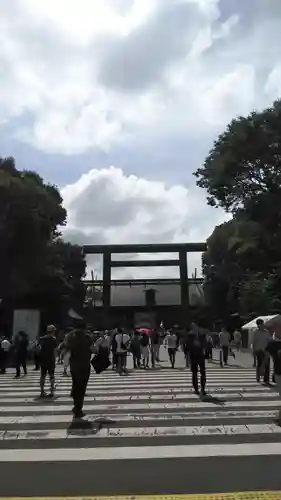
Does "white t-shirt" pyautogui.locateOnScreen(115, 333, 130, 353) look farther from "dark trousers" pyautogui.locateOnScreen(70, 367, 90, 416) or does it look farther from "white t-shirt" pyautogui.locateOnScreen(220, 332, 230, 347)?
"dark trousers" pyautogui.locateOnScreen(70, 367, 90, 416)

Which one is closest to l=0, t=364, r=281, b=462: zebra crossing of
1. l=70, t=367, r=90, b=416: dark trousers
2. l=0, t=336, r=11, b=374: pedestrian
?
l=70, t=367, r=90, b=416: dark trousers

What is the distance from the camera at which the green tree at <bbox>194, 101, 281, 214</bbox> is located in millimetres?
38781

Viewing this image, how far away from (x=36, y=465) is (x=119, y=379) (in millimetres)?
10449

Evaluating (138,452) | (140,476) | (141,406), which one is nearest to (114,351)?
(141,406)

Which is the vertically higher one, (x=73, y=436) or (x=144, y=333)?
(x=144, y=333)

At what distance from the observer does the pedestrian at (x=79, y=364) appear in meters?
9.70

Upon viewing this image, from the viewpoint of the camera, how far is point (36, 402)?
11992 millimetres

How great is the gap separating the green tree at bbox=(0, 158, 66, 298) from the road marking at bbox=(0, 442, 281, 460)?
32.5m

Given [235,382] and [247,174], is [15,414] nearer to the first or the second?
[235,382]

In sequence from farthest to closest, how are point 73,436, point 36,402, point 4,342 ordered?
point 4,342 → point 36,402 → point 73,436

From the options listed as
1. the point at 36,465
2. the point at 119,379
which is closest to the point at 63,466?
the point at 36,465

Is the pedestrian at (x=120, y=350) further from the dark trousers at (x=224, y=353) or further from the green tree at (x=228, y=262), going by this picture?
the green tree at (x=228, y=262)

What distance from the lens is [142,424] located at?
9117mm

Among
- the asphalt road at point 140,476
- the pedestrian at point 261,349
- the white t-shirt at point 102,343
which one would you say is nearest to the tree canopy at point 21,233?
the white t-shirt at point 102,343
